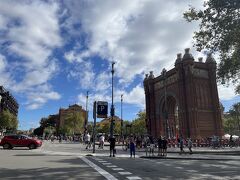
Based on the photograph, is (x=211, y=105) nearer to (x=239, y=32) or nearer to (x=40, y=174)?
(x=239, y=32)

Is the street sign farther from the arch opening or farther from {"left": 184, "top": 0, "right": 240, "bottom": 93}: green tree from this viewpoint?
the arch opening

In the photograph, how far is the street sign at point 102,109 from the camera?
95.0ft

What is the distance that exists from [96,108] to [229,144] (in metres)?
23.6

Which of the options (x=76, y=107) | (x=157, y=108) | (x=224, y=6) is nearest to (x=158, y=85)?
(x=157, y=108)

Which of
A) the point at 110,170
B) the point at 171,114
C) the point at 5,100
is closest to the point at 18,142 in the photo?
the point at 110,170

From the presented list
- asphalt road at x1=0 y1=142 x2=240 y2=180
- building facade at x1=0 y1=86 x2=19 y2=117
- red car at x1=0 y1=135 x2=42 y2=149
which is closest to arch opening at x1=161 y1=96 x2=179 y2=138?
red car at x1=0 y1=135 x2=42 y2=149

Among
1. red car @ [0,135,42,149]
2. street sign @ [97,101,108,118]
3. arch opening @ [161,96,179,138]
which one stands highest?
arch opening @ [161,96,179,138]

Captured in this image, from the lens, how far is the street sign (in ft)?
95.0

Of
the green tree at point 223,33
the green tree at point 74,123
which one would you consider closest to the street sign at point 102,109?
the green tree at point 223,33

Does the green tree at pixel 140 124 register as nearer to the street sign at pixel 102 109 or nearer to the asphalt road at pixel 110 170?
the street sign at pixel 102 109

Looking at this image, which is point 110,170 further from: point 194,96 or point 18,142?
point 194,96

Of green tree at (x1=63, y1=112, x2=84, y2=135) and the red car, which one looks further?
green tree at (x1=63, y1=112, x2=84, y2=135)

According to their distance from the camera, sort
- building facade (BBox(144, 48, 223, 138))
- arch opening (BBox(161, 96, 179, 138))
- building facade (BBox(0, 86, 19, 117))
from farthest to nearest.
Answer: building facade (BBox(0, 86, 19, 117)) → arch opening (BBox(161, 96, 179, 138)) → building facade (BBox(144, 48, 223, 138))

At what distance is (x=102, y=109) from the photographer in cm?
2903
